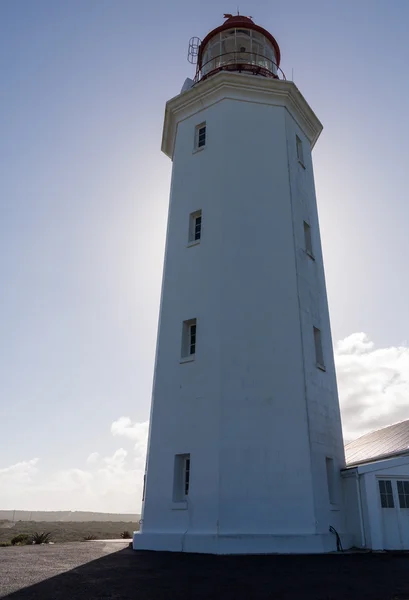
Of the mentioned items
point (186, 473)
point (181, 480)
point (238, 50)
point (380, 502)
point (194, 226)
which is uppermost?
point (238, 50)

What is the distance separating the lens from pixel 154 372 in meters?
15.6

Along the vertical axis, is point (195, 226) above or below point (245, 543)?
above

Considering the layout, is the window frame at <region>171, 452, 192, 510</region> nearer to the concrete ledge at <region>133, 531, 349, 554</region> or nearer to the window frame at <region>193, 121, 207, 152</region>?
the concrete ledge at <region>133, 531, 349, 554</region>

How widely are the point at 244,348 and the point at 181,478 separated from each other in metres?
4.24

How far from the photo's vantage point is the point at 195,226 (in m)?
17.3

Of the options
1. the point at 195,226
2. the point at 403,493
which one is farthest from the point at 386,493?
the point at 195,226

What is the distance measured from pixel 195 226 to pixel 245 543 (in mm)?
10616

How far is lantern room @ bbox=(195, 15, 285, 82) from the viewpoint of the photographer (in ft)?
71.7

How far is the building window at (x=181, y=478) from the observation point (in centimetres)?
1321

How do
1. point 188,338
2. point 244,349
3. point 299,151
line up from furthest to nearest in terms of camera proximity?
point 299,151
point 188,338
point 244,349

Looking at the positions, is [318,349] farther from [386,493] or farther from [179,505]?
[179,505]

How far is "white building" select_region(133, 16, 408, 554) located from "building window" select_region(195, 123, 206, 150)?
137 millimetres

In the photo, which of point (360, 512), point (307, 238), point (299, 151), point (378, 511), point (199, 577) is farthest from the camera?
point (299, 151)

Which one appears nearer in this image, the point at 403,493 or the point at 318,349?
the point at 403,493
